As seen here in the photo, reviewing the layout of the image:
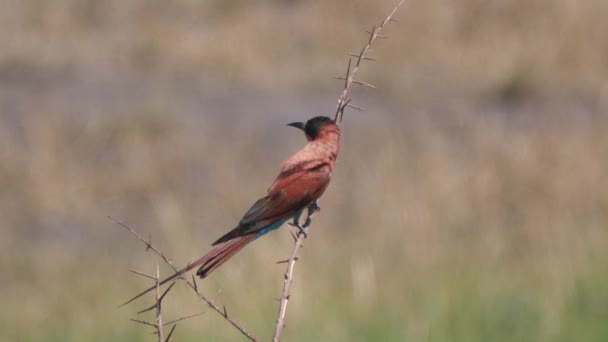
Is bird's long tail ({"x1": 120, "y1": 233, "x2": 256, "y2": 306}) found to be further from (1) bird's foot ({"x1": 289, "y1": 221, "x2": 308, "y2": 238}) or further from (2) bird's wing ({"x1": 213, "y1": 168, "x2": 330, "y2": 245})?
(1) bird's foot ({"x1": 289, "y1": 221, "x2": 308, "y2": 238})

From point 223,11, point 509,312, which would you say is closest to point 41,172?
point 223,11

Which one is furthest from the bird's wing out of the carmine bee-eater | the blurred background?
the blurred background

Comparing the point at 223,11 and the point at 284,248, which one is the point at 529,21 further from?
the point at 284,248

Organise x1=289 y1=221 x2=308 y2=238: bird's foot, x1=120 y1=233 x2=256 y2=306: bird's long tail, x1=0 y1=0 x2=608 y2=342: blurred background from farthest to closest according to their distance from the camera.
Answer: x1=0 y1=0 x2=608 y2=342: blurred background
x1=289 y1=221 x2=308 y2=238: bird's foot
x1=120 y1=233 x2=256 y2=306: bird's long tail

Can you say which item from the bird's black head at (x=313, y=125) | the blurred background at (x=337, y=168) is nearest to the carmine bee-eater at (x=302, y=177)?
the bird's black head at (x=313, y=125)

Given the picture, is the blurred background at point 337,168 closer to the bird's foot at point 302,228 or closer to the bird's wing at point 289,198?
the bird's foot at point 302,228

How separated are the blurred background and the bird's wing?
1849 mm

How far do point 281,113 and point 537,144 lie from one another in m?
1.74

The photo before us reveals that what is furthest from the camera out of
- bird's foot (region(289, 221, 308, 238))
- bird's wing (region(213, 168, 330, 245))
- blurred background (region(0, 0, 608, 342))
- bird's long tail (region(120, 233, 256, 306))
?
blurred background (region(0, 0, 608, 342))

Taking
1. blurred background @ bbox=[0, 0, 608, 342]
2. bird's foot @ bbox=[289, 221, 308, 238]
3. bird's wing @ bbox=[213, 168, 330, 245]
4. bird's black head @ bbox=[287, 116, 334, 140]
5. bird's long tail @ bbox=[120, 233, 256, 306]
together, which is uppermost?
blurred background @ bbox=[0, 0, 608, 342]

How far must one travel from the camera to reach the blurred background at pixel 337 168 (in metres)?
3.88

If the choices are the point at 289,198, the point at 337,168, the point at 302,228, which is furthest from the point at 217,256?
the point at 337,168

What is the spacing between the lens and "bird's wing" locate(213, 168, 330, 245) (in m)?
1.63

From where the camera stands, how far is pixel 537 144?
7.40 meters
